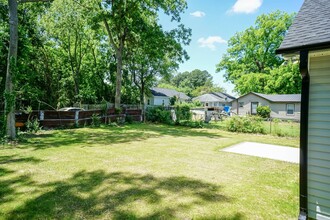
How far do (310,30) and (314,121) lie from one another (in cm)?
133

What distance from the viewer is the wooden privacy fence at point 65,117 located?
1062 cm

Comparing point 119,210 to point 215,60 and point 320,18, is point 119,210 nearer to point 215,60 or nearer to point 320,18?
point 320,18

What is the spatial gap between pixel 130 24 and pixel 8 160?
13655 mm

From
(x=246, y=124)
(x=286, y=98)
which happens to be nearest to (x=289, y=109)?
(x=286, y=98)

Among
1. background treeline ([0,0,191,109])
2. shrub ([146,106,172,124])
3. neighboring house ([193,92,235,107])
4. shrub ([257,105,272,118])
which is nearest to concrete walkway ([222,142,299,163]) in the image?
background treeline ([0,0,191,109])

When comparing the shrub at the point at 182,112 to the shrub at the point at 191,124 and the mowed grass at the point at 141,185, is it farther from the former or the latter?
the mowed grass at the point at 141,185

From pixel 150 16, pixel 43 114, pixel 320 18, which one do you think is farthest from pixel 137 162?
pixel 150 16

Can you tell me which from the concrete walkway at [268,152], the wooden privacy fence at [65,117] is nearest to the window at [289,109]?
the concrete walkway at [268,152]

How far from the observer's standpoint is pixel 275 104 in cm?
2628

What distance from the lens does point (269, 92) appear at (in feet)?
101

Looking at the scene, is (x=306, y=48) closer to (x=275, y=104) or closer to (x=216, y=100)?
(x=275, y=104)

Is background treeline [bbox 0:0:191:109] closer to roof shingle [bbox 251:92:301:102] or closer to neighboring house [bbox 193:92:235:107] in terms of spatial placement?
roof shingle [bbox 251:92:301:102]

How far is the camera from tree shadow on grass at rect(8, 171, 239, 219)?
3.18 meters

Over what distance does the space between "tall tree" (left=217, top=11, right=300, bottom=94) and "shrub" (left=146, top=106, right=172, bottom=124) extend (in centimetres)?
1763
